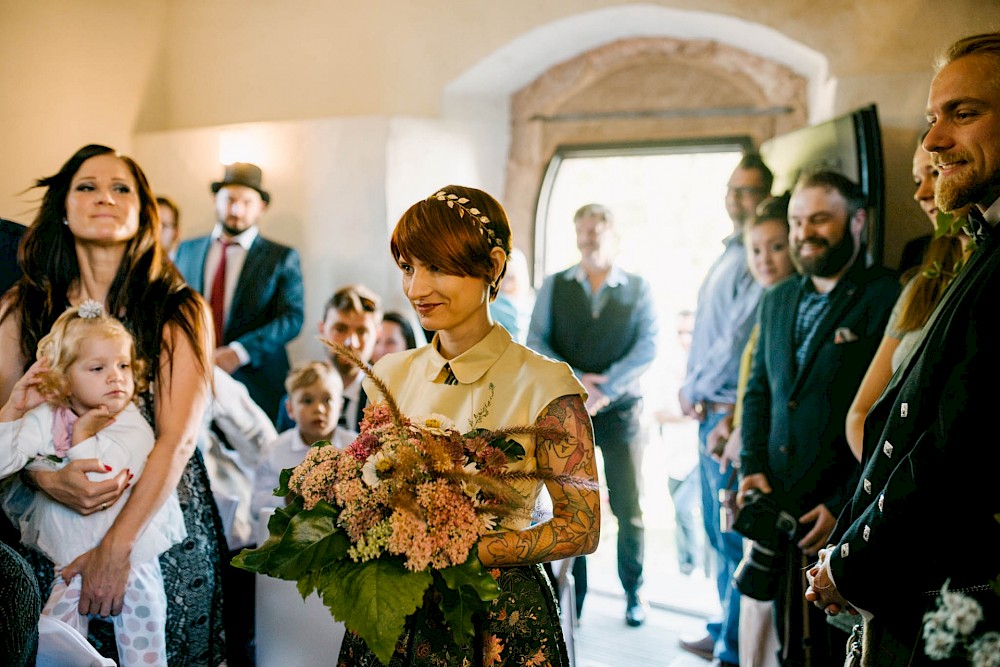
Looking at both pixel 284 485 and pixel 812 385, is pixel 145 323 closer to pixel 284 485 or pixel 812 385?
pixel 284 485

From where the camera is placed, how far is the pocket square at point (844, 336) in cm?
295

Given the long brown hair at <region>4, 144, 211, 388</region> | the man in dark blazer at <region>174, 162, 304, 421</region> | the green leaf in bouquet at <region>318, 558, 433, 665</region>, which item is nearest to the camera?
the green leaf in bouquet at <region>318, 558, 433, 665</region>

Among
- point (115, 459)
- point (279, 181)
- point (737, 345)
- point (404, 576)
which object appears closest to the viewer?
point (404, 576)

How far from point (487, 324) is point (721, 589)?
8.91ft

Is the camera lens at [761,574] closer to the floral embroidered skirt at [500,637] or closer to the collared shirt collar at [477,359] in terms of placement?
the floral embroidered skirt at [500,637]

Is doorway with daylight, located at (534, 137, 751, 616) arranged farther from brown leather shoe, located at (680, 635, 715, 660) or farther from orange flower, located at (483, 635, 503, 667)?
orange flower, located at (483, 635, 503, 667)

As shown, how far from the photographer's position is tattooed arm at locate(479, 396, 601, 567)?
1.58 m

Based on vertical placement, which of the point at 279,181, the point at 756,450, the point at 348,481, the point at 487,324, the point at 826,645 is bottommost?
the point at 826,645

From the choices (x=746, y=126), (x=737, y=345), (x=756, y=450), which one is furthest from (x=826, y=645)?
(x=746, y=126)

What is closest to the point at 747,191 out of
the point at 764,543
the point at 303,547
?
the point at 764,543

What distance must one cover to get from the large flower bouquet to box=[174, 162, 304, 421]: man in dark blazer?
3.22 m

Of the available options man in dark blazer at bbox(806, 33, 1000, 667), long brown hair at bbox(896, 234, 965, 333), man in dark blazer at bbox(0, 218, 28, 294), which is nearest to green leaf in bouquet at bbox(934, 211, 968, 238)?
long brown hair at bbox(896, 234, 965, 333)

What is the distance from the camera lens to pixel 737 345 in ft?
12.8

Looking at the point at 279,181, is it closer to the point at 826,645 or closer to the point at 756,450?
the point at 756,450
